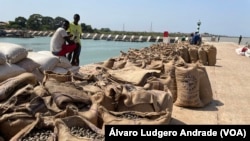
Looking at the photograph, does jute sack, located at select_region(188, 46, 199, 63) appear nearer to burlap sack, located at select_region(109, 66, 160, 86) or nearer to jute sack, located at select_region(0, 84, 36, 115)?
burlap sack, located at select_region(109, 66, 160, 86)

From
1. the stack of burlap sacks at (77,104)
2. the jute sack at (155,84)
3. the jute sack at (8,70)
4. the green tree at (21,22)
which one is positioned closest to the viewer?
the stack of burlap sacks at (77,104)

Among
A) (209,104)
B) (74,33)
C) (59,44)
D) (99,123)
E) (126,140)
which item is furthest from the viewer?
(74,33)

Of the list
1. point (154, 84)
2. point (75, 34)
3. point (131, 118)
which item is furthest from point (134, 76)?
point (75, 34)

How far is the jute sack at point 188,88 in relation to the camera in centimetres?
423

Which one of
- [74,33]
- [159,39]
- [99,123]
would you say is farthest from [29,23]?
[99,123]

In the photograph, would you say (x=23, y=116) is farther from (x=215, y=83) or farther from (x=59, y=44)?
(x=215, y=83)

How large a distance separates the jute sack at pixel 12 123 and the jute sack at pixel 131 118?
58 cm

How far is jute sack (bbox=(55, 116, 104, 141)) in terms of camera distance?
1991 millimetres

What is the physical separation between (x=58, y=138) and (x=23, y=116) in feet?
1.49

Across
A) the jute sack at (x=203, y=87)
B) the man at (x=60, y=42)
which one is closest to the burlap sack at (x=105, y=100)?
the jute sack at (x=203, y=87)

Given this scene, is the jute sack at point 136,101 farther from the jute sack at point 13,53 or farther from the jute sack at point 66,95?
the jute sack at point 13,53

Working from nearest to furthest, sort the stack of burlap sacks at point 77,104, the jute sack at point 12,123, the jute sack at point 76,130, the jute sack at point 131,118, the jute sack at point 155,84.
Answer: the jute sack at point 76,130, the stack of burlap sacks at point 77,104, the jute sack at point 12,123, the jute sack at point 131,118, the jute sack at point 155,84

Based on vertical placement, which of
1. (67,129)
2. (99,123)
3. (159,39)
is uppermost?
(67,129)

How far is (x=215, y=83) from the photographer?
6.61 metres
